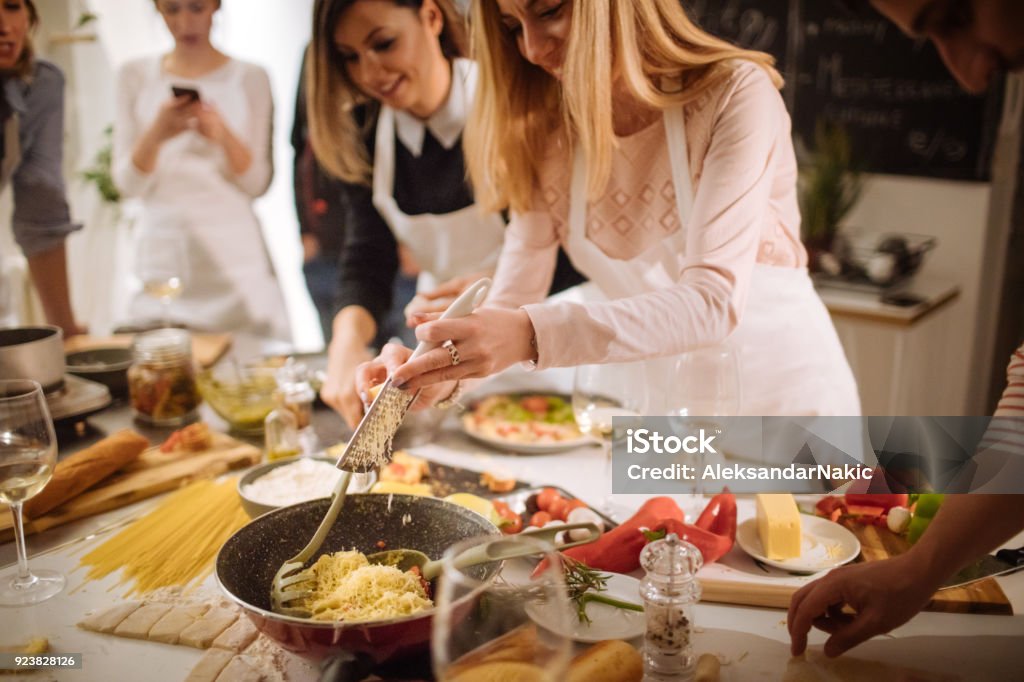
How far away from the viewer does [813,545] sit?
114cm

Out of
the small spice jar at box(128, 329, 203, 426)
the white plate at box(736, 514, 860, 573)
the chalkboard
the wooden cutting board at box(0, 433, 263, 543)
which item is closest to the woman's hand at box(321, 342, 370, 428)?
the wooden cutting board at box(0, 433, 263, 543)

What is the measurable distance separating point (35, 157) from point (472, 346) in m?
1.73

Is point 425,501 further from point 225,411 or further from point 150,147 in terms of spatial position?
point 150,147

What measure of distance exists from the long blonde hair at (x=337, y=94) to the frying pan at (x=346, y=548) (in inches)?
49.0

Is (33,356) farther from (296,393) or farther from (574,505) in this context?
(574,505)

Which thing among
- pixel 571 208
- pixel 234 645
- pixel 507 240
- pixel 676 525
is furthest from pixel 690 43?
pixel 234 645

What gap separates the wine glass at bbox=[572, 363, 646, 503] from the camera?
4.22 feet

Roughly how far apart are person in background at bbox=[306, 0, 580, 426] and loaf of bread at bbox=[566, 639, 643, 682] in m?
1.08

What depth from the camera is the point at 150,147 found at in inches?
96.1

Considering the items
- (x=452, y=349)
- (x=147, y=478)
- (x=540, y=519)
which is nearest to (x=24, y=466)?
(x=147, y=478)

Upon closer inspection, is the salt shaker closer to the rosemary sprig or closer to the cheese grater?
the rosemary sprig

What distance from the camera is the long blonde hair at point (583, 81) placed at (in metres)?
1.29

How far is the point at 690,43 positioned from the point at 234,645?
3.37 feet

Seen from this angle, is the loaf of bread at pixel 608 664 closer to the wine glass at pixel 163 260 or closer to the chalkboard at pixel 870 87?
the wine glass at pixel 163 260
